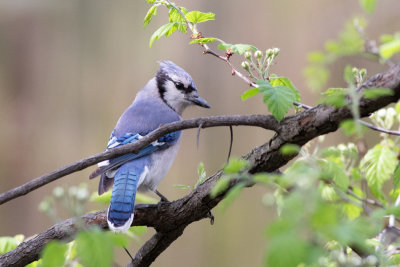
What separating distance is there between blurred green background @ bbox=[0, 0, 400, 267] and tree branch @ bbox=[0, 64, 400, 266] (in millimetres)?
1465

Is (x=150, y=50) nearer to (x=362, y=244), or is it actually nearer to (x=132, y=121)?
(x=132, y=121)

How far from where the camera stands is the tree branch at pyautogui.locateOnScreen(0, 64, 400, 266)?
3.19 ft

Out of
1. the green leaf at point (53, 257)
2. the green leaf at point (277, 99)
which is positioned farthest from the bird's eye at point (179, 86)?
the green leaf at point (53, 257)

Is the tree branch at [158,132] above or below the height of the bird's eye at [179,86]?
above

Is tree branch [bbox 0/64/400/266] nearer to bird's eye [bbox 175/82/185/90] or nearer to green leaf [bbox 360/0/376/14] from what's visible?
green leaf [bbox 360/0/376/14]

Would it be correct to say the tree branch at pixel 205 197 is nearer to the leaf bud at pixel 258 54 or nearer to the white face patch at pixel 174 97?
the leaf bud at pixel 258 54

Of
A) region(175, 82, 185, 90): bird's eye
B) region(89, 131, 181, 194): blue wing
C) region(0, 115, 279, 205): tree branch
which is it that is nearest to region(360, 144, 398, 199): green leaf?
region(0, 115, 279, 205): tree branch

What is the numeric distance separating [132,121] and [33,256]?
775 mm

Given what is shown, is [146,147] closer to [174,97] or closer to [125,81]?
[174,97]

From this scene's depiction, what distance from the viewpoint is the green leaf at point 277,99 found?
108 centimetres

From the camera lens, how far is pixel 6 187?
10.4 feet

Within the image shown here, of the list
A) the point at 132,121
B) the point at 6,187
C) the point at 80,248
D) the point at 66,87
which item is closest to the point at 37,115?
the point at 66,87

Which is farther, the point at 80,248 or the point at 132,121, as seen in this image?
the point at 132,121

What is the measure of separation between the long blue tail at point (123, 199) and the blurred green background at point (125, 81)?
1193 mm
